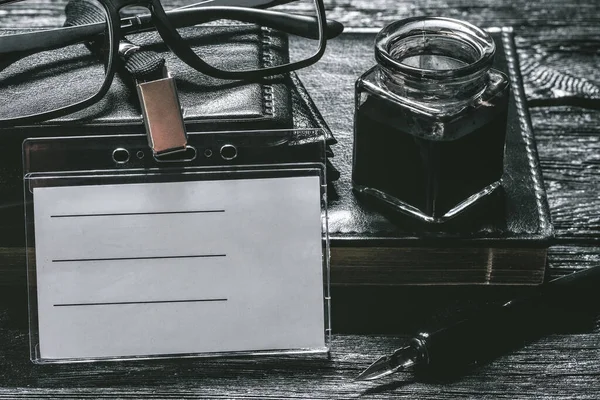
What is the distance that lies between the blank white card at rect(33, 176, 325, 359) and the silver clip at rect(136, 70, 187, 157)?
28 mm

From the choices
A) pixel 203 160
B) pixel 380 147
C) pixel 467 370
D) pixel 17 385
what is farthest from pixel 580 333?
pixel 17 385

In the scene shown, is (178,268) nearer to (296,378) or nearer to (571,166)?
(296,378)

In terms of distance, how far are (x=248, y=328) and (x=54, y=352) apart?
5.3 inches

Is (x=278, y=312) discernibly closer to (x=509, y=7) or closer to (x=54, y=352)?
(x=54, y=352)

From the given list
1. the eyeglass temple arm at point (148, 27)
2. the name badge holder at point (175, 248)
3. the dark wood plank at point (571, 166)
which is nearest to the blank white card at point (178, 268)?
the name badge holder at point (175, 248)

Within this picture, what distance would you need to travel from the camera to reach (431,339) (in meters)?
0.67

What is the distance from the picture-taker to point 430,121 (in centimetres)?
68

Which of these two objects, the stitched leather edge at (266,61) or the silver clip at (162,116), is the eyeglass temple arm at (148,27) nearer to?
the stitched leather edge at (266,61)

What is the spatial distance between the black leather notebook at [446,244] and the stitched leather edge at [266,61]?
0.09m

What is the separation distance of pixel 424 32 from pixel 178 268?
0.26m

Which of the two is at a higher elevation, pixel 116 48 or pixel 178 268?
pixel 116 48

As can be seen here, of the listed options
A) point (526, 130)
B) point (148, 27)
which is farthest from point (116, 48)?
Answer: point (526, 130)

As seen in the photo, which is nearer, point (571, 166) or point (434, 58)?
point (434, 58)

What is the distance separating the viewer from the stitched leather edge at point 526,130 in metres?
0.73
